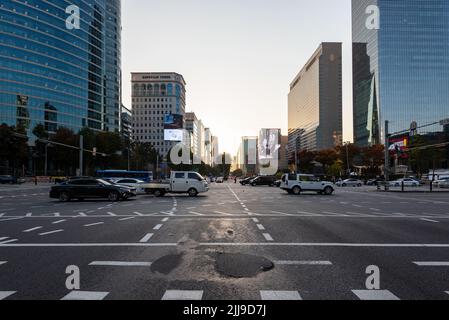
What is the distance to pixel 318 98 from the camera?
16538 centimetres

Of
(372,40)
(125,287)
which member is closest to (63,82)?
(372,40)

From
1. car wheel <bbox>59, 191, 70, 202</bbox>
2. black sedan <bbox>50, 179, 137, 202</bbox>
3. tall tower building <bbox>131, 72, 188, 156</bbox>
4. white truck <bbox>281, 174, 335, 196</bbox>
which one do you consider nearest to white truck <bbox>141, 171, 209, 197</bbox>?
black sedan <bbox>50, 179, 137, 202</bbox>

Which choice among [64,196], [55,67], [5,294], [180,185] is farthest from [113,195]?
[55,67]

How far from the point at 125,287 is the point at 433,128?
141207 millimetres

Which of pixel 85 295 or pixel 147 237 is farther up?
pixel 85 295

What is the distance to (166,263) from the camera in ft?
22.0

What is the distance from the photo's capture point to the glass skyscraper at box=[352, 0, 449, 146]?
90250 millimetres

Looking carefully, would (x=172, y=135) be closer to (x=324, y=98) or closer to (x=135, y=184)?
(x=324, y=98)

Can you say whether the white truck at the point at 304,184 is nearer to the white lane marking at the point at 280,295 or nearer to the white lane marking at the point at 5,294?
the white lane marking at the point at 280,295

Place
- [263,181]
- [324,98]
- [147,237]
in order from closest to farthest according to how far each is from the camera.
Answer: [147,237]
[263,181]
[324,98]

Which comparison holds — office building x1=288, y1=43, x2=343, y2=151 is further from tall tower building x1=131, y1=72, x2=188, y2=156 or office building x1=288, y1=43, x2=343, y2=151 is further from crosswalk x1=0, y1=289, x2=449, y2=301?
crosswalk x1=0, y1=289, x2=449, y2=301

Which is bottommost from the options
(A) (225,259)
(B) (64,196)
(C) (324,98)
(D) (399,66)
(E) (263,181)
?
(E) (263,181)

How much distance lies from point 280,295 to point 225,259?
2247 mm
